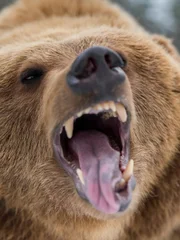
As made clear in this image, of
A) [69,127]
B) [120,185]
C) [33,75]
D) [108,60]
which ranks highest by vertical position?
[108,60]

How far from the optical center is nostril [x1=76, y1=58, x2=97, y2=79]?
3062mm

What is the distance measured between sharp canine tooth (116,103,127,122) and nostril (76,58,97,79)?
0.25 metres

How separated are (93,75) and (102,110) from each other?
0.21 m

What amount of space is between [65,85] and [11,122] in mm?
527

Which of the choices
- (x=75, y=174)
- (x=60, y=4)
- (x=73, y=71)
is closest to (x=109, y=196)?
(x=75, y=174)

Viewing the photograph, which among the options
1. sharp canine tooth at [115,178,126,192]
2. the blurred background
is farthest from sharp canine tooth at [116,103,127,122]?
the blurred background

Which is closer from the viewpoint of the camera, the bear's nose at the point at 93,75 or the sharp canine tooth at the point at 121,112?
the bear's nose at the point at 93,75

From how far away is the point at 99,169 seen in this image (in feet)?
10.7

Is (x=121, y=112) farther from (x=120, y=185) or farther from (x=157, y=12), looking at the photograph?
(x=157, y=12)

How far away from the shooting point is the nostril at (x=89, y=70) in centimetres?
306

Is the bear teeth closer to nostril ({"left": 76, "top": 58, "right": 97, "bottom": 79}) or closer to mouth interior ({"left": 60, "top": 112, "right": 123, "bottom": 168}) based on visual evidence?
mouth interior ({"left": 60, "top": 112, "right": 123, "bottom": 168})

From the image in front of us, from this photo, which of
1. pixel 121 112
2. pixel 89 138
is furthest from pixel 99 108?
pixel 89 138

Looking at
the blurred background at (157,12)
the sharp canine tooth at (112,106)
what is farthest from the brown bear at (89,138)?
the blurred background at (157,12)

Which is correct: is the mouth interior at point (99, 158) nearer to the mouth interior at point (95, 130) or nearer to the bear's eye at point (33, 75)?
the mouth interior at point (95, 130)
